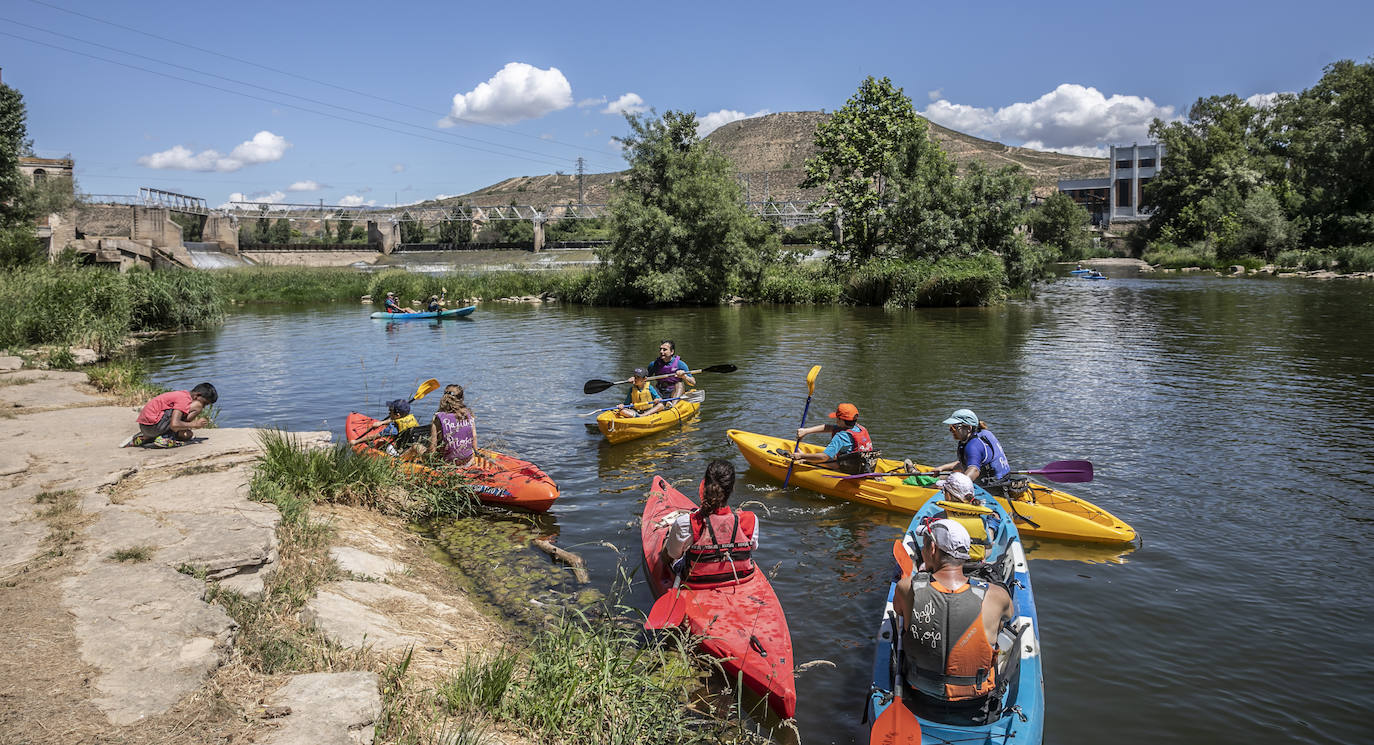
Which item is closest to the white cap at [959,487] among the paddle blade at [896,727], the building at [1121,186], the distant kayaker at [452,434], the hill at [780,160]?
the paddle blade at [896,727]

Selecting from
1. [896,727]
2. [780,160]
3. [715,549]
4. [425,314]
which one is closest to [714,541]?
[715,549]

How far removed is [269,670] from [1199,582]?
820 centimetres

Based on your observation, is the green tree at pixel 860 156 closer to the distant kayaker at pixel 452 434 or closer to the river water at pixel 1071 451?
the river water at pixel 1071 451

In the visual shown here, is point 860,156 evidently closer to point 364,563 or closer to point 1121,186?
point 364,563

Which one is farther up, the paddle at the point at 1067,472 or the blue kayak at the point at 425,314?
the blue kayak at the point at 425,314

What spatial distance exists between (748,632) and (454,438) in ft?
18.2

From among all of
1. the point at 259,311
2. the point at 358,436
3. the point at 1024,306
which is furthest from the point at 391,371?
the point at 1024,306

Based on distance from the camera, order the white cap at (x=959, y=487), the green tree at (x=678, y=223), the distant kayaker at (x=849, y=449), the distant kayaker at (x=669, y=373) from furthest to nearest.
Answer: the green tree at (x=678, y=223)
the distant kayaker at (x=669, y=373)
the distant kayaker at (x=849, y=449)
the white cap at (x=959, y=487)

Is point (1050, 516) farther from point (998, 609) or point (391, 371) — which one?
point (391, 371)

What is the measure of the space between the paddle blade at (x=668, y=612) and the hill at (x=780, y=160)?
382ft

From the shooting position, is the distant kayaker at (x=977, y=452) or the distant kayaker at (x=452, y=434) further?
the distant kayaker at (x=452, y=434)

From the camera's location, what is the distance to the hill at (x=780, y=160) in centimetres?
13462

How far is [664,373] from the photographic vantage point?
15.4 meters

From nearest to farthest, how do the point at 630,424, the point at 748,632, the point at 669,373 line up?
the point at 748,632 → the point at 630,424 → the point at 669,373
